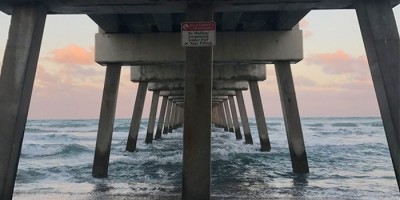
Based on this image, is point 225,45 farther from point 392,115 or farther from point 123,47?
point 392,115

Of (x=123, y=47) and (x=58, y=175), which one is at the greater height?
(x=123, y=47)

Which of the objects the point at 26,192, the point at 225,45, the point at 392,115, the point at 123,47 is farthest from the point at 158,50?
the point at 392,115

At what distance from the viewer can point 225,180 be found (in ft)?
31.0

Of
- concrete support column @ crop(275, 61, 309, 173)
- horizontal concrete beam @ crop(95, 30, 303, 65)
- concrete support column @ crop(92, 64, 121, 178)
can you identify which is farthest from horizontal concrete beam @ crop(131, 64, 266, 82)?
concrete support column @ crop(92, 64, 121, 178)

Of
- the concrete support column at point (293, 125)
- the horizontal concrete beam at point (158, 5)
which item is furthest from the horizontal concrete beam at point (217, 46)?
the horizontal concrete beam at point (158, 5)

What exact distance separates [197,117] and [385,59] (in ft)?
10.3

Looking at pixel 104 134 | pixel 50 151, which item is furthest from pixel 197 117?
pixel 50 151

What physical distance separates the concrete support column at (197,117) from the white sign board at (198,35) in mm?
86

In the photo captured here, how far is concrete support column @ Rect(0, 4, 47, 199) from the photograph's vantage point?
580 centimetres

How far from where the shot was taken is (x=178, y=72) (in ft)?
53.2

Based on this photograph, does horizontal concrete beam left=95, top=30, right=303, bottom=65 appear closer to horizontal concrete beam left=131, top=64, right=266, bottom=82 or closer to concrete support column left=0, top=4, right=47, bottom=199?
horizontal concrete beam left=131, top=64, right=266, bottom=82

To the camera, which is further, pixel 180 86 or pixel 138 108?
pixel 180 86

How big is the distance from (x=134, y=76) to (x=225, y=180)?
8.52 m

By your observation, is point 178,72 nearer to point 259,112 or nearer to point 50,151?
point 259,112
